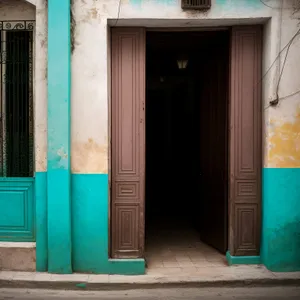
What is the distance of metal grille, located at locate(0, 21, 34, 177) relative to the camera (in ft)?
18.5

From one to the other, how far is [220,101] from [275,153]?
131cm

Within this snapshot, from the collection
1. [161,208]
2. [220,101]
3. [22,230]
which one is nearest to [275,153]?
[220,101]

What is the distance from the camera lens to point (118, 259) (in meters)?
5.45

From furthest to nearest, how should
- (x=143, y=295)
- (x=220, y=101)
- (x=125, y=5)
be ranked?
(x=220, y=101) < (x=125, y=5) < (x=143, y=295)

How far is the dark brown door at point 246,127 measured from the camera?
5.59 m

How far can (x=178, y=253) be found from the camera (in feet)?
20.7

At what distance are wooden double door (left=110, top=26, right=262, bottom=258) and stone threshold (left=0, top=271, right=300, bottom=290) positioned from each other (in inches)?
19.1

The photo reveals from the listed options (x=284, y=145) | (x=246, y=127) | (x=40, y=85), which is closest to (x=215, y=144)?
(x=246, y=127)

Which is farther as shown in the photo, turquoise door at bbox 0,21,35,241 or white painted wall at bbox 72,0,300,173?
turquoise door at bbox 0,21,35,241

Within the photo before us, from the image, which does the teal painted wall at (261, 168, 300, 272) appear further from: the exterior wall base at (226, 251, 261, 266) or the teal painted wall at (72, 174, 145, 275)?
the teal painted wall at (72, 174, 145, 275)

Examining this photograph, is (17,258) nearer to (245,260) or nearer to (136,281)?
(136,281)

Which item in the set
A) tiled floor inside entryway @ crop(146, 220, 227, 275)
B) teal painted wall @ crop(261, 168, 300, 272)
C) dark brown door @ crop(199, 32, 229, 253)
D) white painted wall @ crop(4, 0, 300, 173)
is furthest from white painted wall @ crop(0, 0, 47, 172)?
teal painted wall @ crop(261, 168, 300, 272)

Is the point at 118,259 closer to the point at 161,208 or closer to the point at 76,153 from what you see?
the point at 76,153

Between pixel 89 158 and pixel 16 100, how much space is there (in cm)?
152
